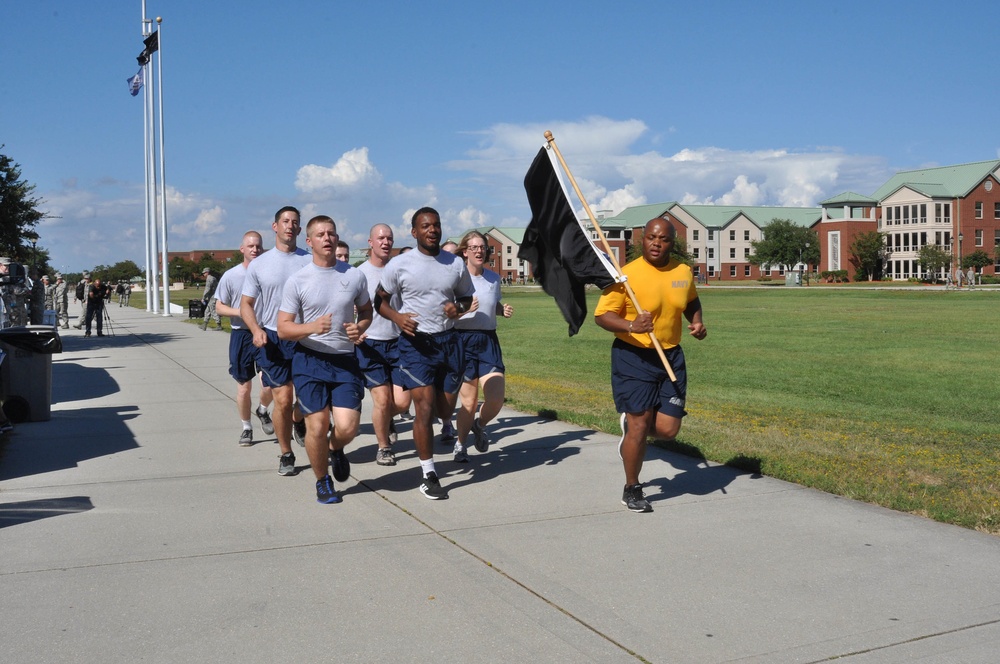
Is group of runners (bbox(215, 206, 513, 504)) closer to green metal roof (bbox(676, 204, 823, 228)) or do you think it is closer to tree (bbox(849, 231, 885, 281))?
tree (bbox(849, 231, 885, 281))

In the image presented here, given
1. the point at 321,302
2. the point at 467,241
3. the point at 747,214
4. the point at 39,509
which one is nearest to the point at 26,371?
the point at 39,509

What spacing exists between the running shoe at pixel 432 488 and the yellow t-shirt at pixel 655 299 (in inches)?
65.6

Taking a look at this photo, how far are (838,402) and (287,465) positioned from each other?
298 inches

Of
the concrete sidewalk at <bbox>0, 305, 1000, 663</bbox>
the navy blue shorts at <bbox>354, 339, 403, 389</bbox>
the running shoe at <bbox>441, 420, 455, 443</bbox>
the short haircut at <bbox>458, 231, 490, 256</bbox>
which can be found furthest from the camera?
the running shoe at <bbox>441, 420, 455, 443</bbox>

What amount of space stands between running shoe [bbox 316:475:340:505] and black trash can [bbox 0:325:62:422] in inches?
206

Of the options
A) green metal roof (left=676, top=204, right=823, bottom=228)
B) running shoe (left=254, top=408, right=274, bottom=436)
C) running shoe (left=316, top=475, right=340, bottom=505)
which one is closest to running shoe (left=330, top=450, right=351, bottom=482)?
running shoe (left=316, top=475, right=340, bottom=505)

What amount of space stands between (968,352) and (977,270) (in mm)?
80916

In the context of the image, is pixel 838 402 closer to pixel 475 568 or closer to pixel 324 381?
pixel 324 381

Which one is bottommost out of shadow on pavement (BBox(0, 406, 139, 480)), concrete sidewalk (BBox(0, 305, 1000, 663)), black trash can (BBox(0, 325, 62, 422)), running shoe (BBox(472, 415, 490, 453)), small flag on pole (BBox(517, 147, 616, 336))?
concrete sidewalk (BBox(0, 305, 1000, 663))

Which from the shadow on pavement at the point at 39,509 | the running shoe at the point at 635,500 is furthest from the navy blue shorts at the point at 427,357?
the shadow on pavement at the point at 39,509

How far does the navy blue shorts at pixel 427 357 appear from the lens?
7.34 meters

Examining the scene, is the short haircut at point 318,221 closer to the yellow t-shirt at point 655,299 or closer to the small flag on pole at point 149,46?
the yellow t-shirt at point 655,299

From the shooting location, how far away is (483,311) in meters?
8.76

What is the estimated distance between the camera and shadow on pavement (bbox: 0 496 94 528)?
6.53 meters
